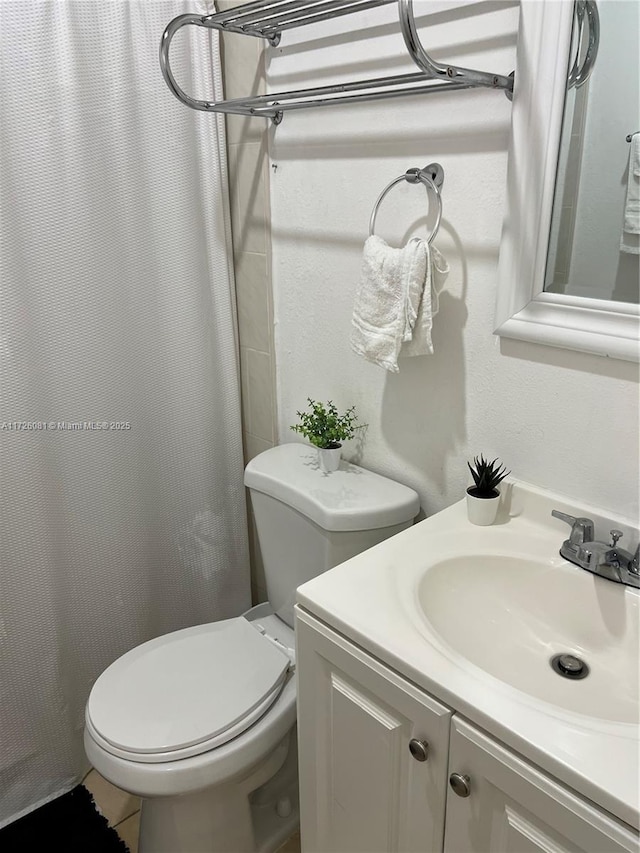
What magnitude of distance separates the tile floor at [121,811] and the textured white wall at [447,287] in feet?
2.94

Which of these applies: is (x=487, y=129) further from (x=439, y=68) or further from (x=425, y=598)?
(x=425, y=598)

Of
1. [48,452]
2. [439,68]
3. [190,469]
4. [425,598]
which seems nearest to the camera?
[439,68]

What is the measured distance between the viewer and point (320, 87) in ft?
4.15

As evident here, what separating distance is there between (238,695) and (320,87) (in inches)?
47.9

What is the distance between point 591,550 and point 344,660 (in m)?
0.43

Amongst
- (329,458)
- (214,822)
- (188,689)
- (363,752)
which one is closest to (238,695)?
(188,689)

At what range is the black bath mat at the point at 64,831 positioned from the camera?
1535mm

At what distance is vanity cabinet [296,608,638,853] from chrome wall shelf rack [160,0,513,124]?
0.85 meters

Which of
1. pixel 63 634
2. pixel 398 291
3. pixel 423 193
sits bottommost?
pixel 63 634

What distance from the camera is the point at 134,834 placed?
62.0 inches

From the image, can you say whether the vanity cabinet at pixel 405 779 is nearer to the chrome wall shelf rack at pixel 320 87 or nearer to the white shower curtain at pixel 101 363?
the white shower curtain at pixel 101 363

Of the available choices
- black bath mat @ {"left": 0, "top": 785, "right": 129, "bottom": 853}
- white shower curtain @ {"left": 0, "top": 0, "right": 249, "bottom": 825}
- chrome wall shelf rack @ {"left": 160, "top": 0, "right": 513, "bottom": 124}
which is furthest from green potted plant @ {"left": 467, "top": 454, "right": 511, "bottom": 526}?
black bath mat @ {"left": 0, "top": 785, "right": 129, "bottom": 853}

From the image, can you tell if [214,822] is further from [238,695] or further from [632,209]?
[632,209]

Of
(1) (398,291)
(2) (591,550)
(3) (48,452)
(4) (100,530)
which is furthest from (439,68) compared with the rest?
(4) (100,530)
